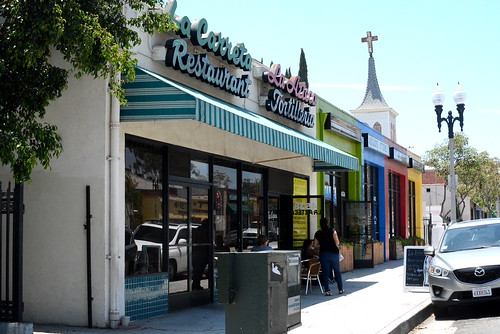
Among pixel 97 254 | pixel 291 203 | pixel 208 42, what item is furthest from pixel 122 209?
pixel 291 203

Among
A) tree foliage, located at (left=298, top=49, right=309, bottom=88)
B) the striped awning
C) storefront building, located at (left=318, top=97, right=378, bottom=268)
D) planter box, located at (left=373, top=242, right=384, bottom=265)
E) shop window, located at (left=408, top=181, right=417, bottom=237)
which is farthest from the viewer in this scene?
tree foliage, located at (left=298, top=49, right=309, bottom=88)

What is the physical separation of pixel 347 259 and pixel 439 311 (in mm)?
8780

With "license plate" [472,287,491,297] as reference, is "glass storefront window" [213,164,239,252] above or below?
above

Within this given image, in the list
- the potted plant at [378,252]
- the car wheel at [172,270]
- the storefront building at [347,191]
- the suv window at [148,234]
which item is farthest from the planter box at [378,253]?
the suv window at [148,234]

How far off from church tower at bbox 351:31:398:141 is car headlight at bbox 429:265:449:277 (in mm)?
62589

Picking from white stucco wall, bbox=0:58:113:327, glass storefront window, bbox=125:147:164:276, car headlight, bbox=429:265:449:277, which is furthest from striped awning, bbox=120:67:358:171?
car headlight, bbox=429:265:449:277

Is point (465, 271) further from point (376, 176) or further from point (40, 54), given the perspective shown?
point (376, 176)

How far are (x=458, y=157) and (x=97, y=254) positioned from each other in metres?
41.9

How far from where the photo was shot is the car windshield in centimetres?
1323

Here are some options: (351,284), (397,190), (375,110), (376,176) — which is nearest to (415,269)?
(351,284)

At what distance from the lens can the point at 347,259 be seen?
21.9 metres

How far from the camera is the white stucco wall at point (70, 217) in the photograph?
10484 mm

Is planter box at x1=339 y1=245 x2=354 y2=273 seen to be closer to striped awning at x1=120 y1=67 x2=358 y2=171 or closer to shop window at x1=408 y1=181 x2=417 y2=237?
striped awning at x1=120 y1=67 x2=358 y2=171

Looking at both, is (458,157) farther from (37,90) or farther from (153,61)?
(37,90)
